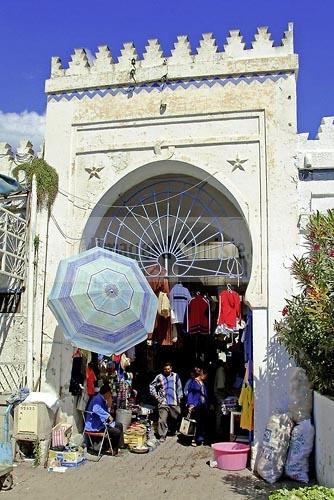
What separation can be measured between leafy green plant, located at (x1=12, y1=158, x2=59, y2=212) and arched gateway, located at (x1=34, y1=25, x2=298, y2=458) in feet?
0.46

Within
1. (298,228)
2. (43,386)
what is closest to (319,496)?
(298,228)

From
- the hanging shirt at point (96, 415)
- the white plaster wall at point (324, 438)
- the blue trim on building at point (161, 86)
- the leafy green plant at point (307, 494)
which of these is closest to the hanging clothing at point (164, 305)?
the hanging shirt at point (96, 415)

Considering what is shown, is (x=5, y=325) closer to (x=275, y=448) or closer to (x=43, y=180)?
(x=43, y=180)

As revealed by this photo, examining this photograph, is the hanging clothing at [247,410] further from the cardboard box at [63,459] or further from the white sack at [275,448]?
the cardboard box at [63,459]

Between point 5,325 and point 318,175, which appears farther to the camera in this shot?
point 5,325

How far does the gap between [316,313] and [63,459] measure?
4.35m

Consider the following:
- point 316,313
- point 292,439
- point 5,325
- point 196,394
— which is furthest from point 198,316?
point 316,313

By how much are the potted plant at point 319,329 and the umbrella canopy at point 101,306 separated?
209 cm

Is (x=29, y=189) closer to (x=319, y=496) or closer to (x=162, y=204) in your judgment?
(x=162, y=204)

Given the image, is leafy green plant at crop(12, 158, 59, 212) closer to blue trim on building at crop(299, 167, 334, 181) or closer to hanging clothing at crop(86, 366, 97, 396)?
hanging clothing at crop(86, 366, 97, 396)

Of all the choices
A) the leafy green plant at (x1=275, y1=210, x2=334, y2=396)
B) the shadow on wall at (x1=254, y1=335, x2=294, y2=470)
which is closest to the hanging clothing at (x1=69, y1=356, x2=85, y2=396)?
the shadow on wall at (x1=254, y1=335, x2=294, y2=470)

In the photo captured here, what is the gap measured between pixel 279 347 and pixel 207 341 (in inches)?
163

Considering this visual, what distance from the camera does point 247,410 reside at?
8172 millimetres

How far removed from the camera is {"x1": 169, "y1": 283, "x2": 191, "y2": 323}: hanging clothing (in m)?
9.36
